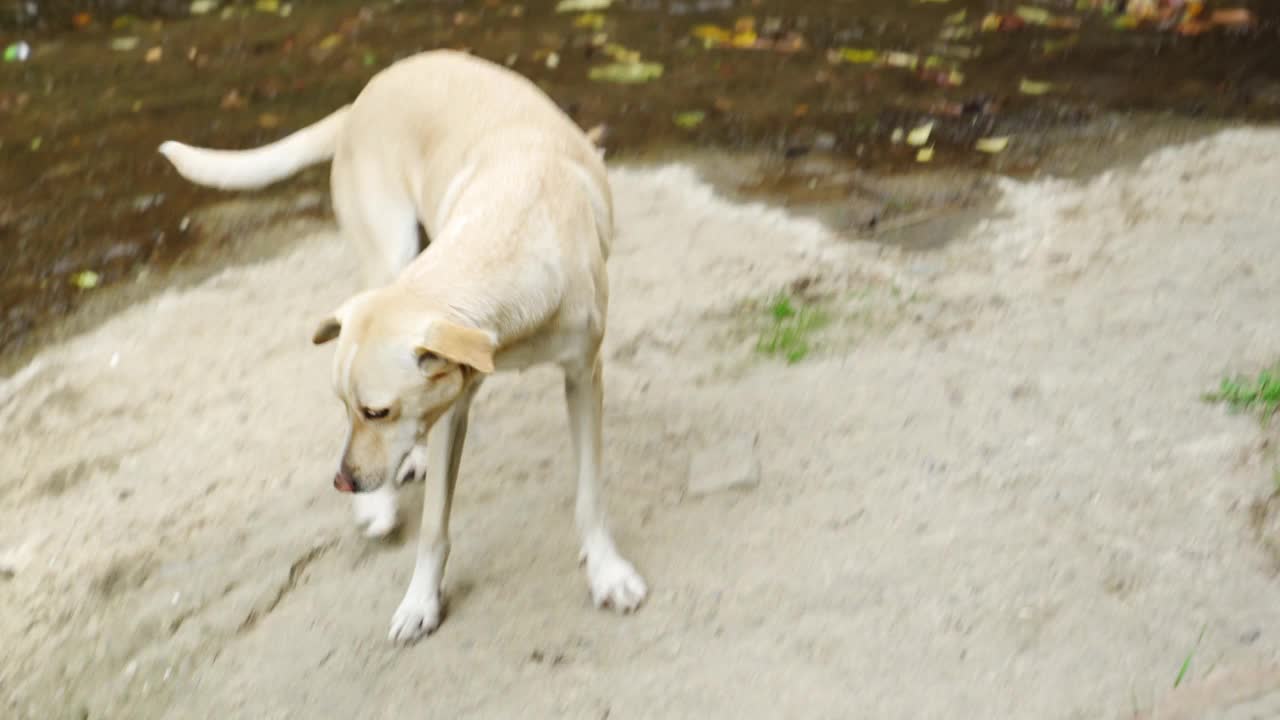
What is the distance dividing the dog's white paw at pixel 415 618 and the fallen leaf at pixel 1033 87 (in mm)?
4657

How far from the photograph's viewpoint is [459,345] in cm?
239

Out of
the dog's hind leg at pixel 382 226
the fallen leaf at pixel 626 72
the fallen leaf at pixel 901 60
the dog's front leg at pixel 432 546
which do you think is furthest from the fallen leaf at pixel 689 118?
the dog's front leg at pixel 432 546

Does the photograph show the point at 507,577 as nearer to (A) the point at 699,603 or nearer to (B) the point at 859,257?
(A) the point at 699,603

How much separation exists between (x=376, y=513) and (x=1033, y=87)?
4580 millimetres

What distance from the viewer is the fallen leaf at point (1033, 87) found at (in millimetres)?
6273

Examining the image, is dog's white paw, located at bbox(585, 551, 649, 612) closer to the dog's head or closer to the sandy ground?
the sandy ground

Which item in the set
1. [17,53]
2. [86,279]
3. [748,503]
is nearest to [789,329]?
[748,503]

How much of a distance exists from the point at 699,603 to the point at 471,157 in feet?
4.61

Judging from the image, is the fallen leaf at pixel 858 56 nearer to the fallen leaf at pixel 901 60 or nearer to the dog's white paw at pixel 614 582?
the fallen leaf at pixel 901 60

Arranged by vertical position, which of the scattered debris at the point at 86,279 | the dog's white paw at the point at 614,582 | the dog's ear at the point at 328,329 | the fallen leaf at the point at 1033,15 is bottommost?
the scattered debris at the point at 86,279

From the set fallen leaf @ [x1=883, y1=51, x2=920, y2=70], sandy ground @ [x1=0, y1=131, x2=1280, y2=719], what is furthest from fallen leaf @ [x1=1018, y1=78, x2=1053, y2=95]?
sandy ground @ [x1=0, y1=131, x2=1280, y2=719]

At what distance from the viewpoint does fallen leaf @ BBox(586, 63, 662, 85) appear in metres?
6.86

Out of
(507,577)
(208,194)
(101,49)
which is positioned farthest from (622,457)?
(101,49)

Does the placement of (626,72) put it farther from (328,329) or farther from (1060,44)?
(328,329)
